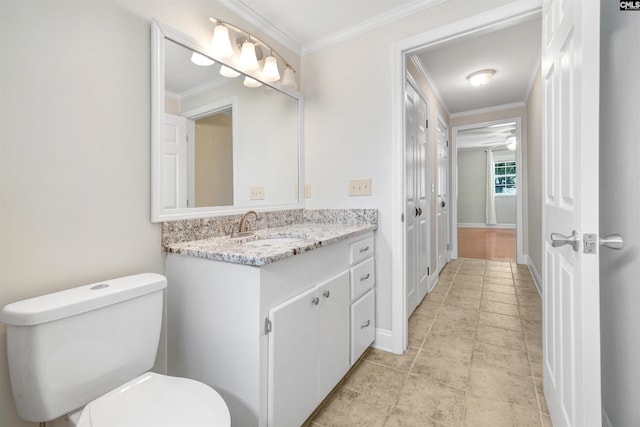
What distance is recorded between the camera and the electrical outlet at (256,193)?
6.18 feet

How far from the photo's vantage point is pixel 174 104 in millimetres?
1416

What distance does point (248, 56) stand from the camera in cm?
171

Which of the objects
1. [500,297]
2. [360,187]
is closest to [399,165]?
[360,187]

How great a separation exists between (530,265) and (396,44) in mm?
3509

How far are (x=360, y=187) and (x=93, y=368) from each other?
64.9 inches

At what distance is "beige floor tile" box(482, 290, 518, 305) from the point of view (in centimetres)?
282

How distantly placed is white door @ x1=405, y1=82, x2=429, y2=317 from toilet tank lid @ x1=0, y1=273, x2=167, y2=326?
5.91 feet

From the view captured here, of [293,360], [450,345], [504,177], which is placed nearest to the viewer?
[293,360]

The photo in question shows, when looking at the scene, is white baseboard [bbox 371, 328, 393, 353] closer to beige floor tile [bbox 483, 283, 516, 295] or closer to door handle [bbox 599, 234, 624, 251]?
door handle [bbox 599, 234, 624, 251]

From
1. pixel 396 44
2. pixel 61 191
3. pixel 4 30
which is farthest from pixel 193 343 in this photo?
pixel 396 44

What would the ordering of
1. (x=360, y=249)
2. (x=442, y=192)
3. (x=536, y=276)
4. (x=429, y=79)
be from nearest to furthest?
(x=360, y=249)
(x=429, y=79)
(x=536, y=276)
(x=442, y=192)

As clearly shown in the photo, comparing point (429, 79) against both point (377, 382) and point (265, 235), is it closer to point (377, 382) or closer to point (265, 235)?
point (265, 235)

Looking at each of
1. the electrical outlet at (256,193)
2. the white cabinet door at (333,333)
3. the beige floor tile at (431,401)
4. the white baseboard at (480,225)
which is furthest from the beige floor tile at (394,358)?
the white baseboard at (480,225)

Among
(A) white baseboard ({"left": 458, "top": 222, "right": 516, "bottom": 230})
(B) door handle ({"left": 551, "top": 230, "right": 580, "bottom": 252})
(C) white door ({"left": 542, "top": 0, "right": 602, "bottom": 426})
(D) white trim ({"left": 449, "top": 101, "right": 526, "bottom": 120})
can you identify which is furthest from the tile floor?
(A) white baseboard ({"left": 458, "top": 222, "right": 516, "bottom": 230})
